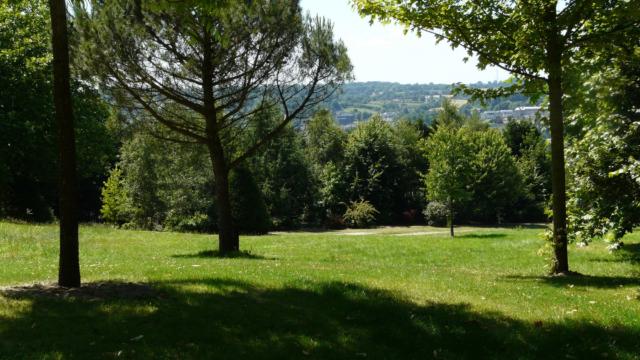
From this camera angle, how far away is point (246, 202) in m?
41.1

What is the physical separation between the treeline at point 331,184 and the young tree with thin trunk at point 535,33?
893 inches

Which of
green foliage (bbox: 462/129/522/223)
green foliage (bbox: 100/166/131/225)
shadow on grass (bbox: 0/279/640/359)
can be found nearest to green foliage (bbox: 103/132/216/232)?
green foliage (bbox: 100/166/131/225)

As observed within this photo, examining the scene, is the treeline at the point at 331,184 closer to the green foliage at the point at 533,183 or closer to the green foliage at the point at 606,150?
the green foliage at the point at 533,183

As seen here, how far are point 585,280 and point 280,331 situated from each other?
758 centimetres

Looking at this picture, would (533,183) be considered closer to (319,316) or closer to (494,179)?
(494,179)

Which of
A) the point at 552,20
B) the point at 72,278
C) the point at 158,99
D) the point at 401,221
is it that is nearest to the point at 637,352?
the point at 552,20

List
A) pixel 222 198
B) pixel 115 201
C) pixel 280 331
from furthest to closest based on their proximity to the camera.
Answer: pixel 115 201 < pixel 222 198 < pixel 280 331

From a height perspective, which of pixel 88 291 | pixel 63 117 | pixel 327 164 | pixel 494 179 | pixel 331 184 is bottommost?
pixel 88 291

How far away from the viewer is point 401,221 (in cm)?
6112

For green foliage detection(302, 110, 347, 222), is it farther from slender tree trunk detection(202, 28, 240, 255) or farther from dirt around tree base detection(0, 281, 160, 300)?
dirt around tree base detection(0, 281, 160, 300)

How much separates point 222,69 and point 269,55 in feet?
5.18

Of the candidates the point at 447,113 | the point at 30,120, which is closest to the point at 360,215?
the point at 30,120

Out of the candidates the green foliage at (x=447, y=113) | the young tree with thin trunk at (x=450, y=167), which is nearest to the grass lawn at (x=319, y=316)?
the young tree with thin trunk at (x=450, y=167)

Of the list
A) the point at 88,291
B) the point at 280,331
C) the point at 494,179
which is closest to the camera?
the point at 280,331
